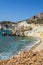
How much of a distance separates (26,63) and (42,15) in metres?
189

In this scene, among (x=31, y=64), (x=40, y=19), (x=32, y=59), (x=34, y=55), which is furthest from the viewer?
(x=40, y=19)

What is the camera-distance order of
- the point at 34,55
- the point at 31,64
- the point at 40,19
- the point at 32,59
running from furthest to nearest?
the point at 40,19, the point at 34,55, the point at 32,59, the point at 31,64

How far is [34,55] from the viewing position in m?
11.6

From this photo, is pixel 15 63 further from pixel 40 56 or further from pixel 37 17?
pixel 37 17

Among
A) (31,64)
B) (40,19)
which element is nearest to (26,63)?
(31,64)

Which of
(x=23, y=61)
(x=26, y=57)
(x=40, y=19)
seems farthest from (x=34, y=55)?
(x=40, y=19)

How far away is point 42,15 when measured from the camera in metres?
198

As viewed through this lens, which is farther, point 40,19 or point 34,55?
point 40,19

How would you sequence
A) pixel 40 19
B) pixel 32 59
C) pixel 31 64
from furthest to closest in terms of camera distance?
pixel 40 19
pixel 32 59
pixel 31 64

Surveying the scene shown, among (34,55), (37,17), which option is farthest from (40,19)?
(34,55)

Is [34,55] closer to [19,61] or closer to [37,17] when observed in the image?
[19,61]

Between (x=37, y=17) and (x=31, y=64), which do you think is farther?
(x=37, y=17)

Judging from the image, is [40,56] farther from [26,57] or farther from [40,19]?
[40,19]

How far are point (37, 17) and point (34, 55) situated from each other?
183708 mm
